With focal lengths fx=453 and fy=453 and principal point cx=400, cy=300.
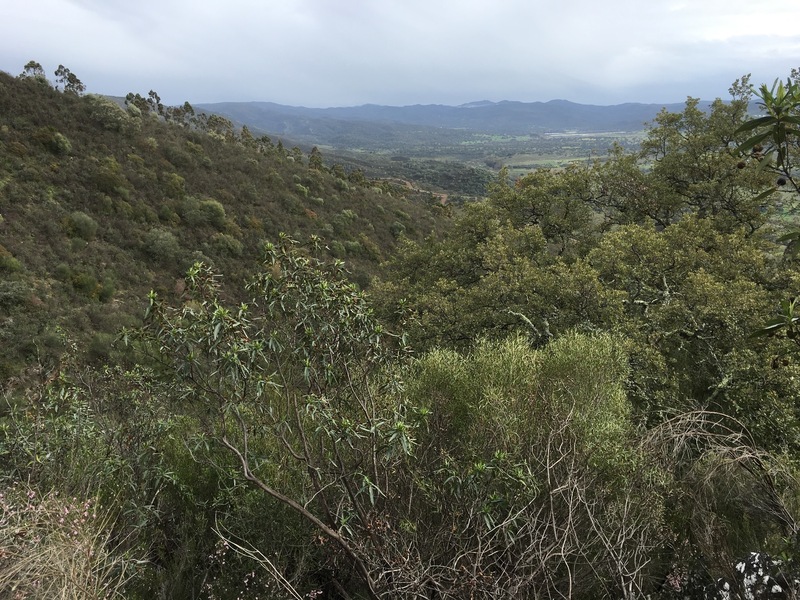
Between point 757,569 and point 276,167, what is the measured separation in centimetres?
4950

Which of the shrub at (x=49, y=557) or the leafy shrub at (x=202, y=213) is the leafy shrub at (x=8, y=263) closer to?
the leafy shrub at (x=202, y=213)

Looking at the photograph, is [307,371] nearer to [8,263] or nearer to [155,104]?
[8,263]

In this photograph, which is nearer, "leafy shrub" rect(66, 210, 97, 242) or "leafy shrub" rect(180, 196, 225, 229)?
"leafy shrub" rect(66, 210, 97, 242)

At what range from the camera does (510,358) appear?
804 cm

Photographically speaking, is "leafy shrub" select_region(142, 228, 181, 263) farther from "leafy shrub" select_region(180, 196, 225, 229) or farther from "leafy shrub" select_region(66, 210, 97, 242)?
"leafy shrub" select_region(180, 196, 225, 229)

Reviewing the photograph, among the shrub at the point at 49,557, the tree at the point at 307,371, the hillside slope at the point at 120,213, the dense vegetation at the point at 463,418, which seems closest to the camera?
the shrub at the point at 49,557

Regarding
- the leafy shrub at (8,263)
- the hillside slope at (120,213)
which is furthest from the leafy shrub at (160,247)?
the leafy shrub at (8,263)

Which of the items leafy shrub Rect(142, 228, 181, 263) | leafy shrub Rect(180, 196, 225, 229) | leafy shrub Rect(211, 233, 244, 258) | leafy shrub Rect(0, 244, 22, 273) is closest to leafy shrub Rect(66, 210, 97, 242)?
leafy shrub Rect(142, 228, 181, 263)

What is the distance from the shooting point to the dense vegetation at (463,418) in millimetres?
4883

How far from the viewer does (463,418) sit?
7.65m

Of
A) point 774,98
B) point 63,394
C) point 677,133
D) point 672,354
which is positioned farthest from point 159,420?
point 677,133

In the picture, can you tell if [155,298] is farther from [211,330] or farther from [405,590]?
[405,590]

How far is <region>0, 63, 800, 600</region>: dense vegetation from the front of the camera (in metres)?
4.88

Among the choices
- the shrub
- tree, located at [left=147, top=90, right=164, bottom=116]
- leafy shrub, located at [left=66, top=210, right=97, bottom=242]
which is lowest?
the shrub
